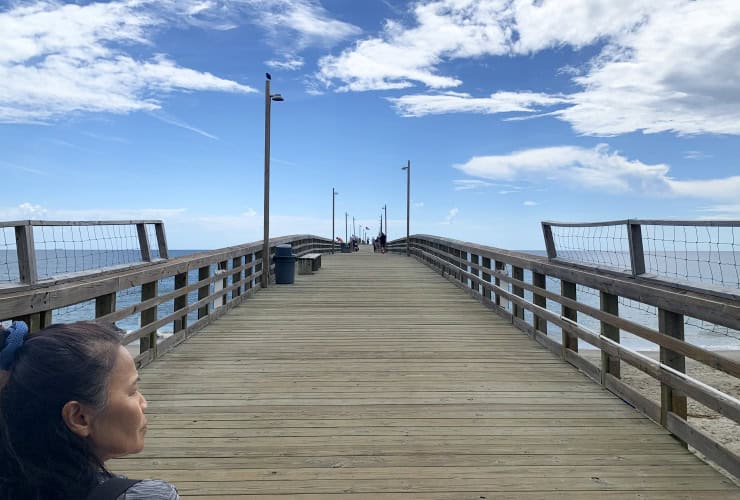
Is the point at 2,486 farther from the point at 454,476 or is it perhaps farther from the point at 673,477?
the point at 673,477

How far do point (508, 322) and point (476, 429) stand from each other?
4532 millimetres

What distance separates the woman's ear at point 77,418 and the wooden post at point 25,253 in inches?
133

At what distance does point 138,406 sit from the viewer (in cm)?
119

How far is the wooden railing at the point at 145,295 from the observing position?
3.76m

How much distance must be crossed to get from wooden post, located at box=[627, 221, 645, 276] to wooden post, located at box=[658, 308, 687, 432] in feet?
2.87

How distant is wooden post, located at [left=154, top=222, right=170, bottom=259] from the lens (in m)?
7.49

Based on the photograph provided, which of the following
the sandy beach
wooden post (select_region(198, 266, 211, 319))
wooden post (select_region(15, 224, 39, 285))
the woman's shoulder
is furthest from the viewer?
the sandy beach

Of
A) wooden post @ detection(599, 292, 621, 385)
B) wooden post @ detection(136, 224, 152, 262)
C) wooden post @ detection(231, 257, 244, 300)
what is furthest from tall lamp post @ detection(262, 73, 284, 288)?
wooden post @ detection(599, 292, 621, 385)

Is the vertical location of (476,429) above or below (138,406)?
below

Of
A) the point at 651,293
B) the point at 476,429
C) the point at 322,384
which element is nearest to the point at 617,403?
the point at 651,293

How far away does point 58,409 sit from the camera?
3.51 feet

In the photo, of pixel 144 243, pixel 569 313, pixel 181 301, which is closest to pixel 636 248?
pixel 569 313

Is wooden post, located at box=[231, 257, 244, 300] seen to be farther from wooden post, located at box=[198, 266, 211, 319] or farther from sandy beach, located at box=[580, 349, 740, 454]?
sandy beach, located at box=[580, 349, 740, 454]

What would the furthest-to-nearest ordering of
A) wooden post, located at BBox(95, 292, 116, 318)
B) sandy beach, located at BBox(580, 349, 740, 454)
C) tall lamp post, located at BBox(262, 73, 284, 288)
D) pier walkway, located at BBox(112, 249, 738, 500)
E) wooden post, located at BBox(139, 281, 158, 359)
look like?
1. tall lamp post, located at BBox(262, 73, 284, 288)
2. sandy beach, located at BBox(580, 349, 740, 454)
3. wooden post, located at BBox(139, 281, 158, 359)
4. wooden post, located at BBox(95, 292, 116, 318)
5. pier walkway, located at BBox(112, 249, 738, 500)
